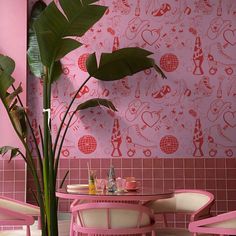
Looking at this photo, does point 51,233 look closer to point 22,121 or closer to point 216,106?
point 22,121

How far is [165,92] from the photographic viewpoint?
491 cm

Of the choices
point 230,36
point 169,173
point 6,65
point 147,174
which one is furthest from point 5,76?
point 230,36

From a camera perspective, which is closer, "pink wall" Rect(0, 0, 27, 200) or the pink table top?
the pink table top

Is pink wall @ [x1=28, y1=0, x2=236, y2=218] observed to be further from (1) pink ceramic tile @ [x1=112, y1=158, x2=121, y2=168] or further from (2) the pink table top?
(2) the pink table top

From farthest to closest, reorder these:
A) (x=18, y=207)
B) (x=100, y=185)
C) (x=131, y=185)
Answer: (x=18, y=207) → (x=100, y=185) → (x=131, y=185)

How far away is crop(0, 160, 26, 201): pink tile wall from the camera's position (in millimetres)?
4770

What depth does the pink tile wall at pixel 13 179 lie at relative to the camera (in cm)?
477

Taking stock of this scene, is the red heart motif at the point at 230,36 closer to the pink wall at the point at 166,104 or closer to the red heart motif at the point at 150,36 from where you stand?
the pink wall at the point at 166,104

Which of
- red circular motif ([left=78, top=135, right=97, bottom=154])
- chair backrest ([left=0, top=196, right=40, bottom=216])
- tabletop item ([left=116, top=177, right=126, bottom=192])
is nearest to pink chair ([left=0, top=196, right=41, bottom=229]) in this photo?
chair backrest ([left=0, top=196, right=40, bottom=216])

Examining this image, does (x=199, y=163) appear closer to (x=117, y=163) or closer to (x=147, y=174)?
(x=147, y=174)

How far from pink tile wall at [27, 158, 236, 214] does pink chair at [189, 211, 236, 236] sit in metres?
1.96

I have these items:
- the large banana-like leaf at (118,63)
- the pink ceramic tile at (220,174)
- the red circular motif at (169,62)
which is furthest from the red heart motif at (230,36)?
the pink ceramic tile at (220,174)

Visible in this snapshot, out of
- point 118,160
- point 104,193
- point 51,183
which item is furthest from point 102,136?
point 104,193

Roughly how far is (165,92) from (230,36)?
97 cm
